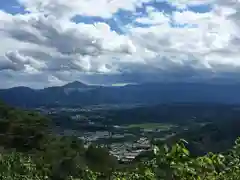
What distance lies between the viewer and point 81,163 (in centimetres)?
2980

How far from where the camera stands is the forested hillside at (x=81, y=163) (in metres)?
3.76

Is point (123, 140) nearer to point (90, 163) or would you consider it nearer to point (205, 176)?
point (90, 163)

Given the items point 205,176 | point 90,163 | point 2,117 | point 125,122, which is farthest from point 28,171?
point 125,122

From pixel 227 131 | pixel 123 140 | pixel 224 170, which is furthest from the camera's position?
pixel 123 140

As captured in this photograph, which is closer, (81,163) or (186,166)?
(186,166)

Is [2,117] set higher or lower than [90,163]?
higher

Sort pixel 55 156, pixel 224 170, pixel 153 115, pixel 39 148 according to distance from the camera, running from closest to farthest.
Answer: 1. pixel 224 170
2. pixel 55 156
3. pixel 39 148
4. pixel 153 115

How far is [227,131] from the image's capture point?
201 ft

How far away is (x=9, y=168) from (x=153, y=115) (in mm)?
154476

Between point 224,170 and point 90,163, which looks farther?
point 90,163

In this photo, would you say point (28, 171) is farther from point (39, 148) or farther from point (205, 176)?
point (39, 148)

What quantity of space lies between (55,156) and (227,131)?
32069 mm

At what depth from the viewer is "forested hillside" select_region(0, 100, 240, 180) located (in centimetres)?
376

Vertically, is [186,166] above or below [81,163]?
above
